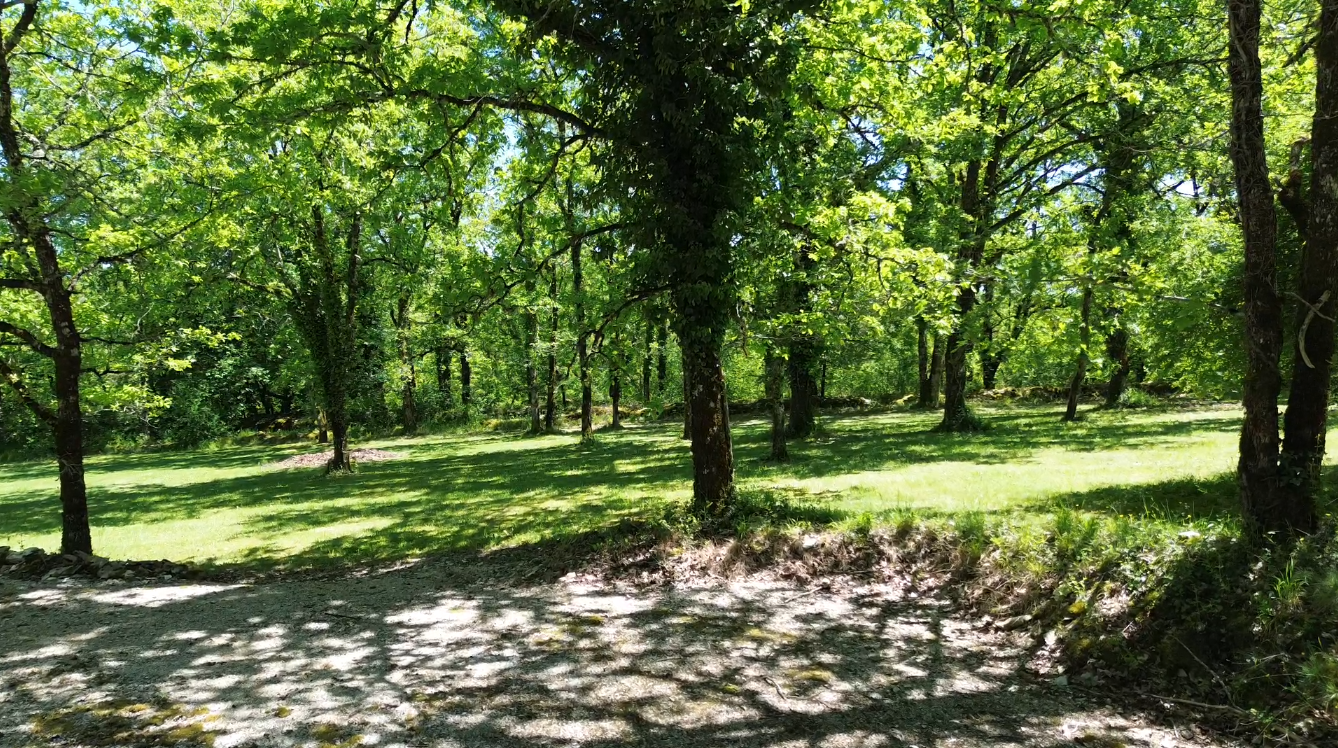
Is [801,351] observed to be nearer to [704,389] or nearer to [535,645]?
[704,389]

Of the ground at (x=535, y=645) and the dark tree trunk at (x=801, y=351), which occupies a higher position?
the dark tree trunk at (x=801, y=351)

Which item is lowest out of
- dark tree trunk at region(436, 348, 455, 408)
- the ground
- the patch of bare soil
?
the patch of bare soil

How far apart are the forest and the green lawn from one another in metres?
0.17

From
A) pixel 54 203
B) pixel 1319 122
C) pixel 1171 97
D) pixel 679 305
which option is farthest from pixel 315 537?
pixel 1171 97

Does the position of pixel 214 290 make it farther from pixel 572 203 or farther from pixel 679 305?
pixel 679 305

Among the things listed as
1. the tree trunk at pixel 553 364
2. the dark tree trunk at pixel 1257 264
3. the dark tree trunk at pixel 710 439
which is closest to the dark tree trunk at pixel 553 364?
the tree trunk at pixel 553 364

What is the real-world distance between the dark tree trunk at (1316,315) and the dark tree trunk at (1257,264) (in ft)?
0.31

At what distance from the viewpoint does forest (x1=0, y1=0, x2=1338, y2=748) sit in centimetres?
409

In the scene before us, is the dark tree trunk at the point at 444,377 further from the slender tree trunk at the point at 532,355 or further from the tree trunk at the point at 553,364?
the slender tree trunk at the point at 532,355

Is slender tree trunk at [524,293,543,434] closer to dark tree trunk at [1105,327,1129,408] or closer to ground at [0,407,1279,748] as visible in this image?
ground at [0,407,1279,748]

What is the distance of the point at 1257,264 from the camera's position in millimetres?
4754

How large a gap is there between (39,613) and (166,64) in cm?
715

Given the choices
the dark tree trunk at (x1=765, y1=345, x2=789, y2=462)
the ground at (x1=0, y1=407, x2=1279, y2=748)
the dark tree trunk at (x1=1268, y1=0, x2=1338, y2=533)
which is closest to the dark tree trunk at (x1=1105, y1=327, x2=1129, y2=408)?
the ground at (x1=0, y1=407, x2=1279, y2=748)

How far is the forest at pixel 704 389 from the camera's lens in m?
4.09
